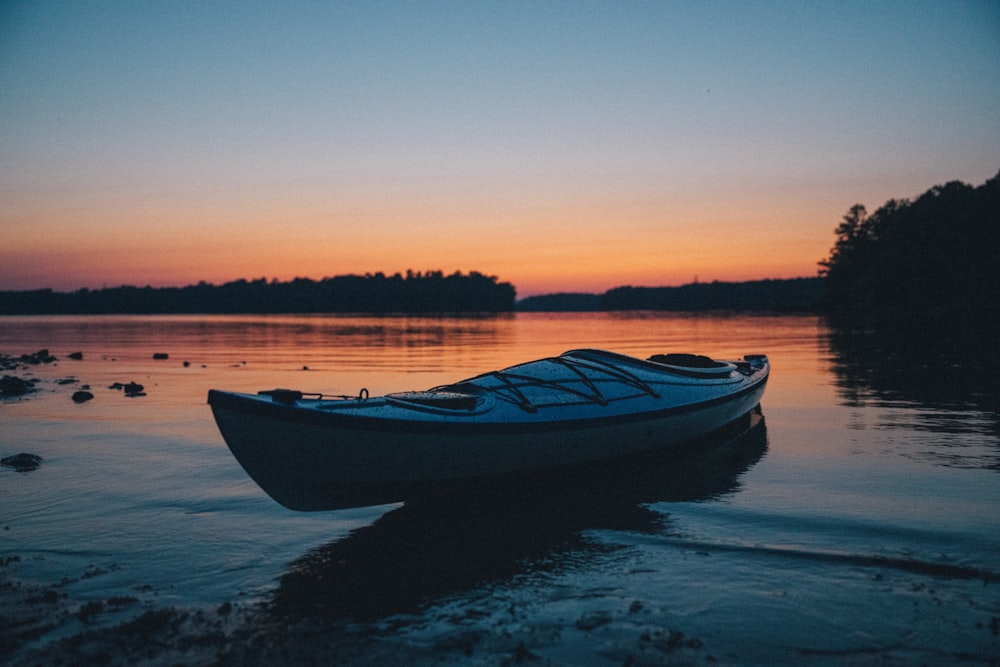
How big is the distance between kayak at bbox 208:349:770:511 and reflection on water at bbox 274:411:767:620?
0.41m

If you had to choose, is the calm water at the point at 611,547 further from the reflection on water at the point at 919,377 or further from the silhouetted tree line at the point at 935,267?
the silhouetted tree line at the point at 935,267

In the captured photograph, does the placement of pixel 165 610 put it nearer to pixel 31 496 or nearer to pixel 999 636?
pixel 31 496

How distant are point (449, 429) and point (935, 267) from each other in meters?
77.8

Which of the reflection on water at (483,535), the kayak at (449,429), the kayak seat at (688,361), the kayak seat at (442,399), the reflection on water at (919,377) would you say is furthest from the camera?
the reflection on water at (919,377)

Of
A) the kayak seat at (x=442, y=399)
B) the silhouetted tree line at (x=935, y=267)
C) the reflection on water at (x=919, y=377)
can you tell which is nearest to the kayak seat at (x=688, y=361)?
the reflection on water at (x=919, y=377)

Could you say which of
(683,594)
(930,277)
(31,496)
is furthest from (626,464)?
(930,277)

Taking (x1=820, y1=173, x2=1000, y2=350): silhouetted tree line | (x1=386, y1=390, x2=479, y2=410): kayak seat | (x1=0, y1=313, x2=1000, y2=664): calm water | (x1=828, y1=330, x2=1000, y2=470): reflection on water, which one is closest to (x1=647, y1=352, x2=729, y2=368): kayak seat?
(x1=0, y1=313, x2=1000, y2=664): calm water

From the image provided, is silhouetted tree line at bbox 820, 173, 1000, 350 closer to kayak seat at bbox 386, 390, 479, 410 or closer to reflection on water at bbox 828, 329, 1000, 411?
reflection on water at bbox 828, 329, 1000, 411

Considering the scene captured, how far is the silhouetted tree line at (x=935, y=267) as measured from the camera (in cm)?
6084

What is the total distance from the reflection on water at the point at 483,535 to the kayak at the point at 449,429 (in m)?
0.41

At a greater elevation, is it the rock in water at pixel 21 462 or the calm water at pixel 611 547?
the rock in water at pixel 21 462

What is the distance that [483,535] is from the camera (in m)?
8.05

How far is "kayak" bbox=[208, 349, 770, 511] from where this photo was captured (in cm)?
747

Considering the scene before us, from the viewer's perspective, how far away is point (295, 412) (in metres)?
7.27
